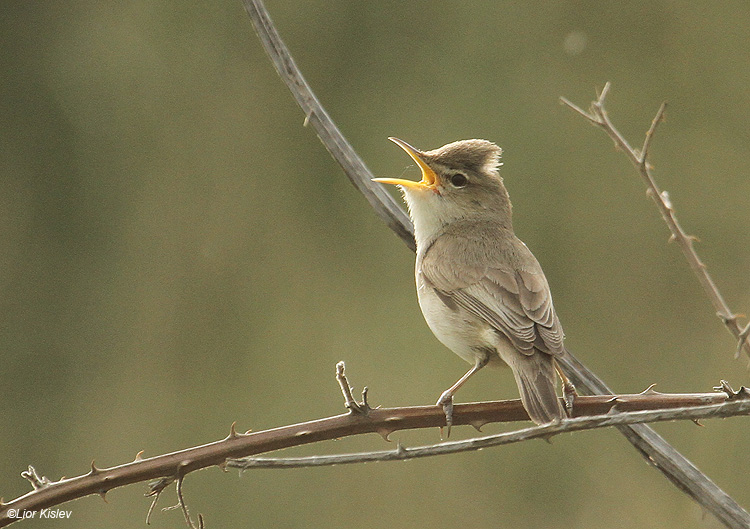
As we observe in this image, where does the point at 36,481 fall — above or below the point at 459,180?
below

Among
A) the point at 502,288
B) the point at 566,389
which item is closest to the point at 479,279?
the point at 502,288

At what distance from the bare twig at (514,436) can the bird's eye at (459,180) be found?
2040 mm

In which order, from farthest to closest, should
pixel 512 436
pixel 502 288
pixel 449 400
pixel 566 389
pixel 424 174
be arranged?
pixel 424 174 → pixel 502 288 → pixel 566 389 → pixel 449 400 → pixel 512 436

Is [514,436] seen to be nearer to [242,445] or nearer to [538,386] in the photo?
[242,445]

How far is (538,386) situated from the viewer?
8.52ft

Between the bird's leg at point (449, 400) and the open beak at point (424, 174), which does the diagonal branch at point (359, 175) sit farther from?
the open beak at point (424, 174)

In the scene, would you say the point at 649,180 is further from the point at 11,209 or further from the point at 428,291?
the point at 11,209

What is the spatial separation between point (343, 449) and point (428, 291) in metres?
2.76

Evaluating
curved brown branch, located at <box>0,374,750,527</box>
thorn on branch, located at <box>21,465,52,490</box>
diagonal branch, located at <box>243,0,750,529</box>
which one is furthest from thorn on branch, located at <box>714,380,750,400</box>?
thorn on branch, located at <box>21,465,52,490</box>

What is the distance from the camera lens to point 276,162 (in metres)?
6.92

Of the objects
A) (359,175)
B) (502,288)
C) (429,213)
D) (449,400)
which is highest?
(429,213)

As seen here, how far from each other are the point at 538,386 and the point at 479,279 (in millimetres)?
694

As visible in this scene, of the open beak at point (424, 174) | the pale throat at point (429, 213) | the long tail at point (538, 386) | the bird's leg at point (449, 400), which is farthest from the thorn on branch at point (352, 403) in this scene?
the pale throat at point (429, 213)

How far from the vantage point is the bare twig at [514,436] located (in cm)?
162
